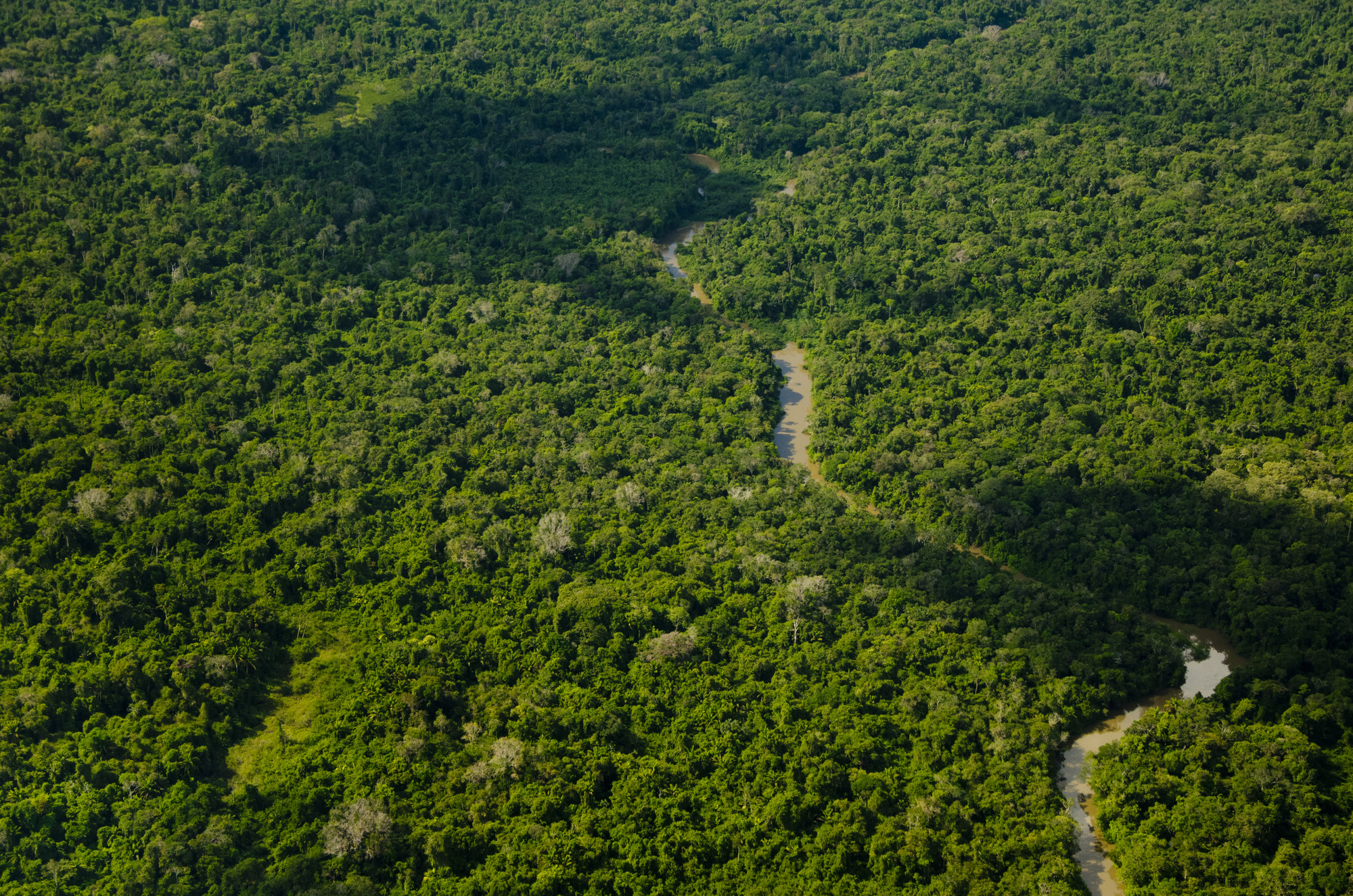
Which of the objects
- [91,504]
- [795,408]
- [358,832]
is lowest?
[358,832]

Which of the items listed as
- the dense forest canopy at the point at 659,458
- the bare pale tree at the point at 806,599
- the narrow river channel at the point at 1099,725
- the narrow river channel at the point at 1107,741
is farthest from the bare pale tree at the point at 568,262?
the narrow river channel at the point at 1107,741

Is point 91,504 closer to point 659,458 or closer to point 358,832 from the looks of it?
point 358,832

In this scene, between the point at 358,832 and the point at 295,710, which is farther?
the point at 295,710

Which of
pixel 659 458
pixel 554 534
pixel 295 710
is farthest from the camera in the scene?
pixel 659 458

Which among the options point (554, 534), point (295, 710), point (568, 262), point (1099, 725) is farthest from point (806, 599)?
point (568, 262)

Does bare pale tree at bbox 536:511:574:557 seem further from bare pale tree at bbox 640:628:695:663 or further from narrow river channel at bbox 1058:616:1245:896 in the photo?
narrow river channel at bbox 1058:616:1245:896
